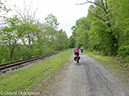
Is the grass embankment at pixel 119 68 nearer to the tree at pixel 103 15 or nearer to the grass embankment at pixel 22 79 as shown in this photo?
the tree at pixel 103 15

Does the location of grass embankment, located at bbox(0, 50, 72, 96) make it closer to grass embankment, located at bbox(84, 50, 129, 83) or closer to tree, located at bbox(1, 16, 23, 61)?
grass embankment, located at bbox(84, 50, 129, 83)

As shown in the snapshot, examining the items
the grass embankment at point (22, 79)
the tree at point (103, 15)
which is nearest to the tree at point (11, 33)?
the grass embankment at point (22, 79)

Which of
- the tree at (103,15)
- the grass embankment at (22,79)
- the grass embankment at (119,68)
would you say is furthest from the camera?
the tree at (103,15)

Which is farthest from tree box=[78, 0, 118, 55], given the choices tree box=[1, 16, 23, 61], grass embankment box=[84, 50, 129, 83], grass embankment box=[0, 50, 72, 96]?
tree box=[1, 16, 23, 61]

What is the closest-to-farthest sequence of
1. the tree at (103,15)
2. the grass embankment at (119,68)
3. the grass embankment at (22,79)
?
the grass embankment at (22,79) → the grass embankment at (119,68) → the tree at (103,15)

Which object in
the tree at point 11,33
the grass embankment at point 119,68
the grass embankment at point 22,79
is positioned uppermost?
the tree at point 11,33

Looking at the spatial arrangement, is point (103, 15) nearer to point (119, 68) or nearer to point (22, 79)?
point (119, 68)

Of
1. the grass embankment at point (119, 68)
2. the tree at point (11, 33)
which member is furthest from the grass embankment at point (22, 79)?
the tree at point (11, 33)

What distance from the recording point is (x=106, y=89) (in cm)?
416

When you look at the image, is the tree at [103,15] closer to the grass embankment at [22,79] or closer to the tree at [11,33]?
the grass embankment at [22,79]

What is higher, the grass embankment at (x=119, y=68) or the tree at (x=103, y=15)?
the tree at (x=103, y=15)

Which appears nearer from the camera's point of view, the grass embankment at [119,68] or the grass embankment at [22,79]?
the grass embankment at [22,79]

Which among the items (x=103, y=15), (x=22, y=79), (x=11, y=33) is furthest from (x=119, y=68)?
(x=11, y=33)

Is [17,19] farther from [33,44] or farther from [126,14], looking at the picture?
[126,14]
